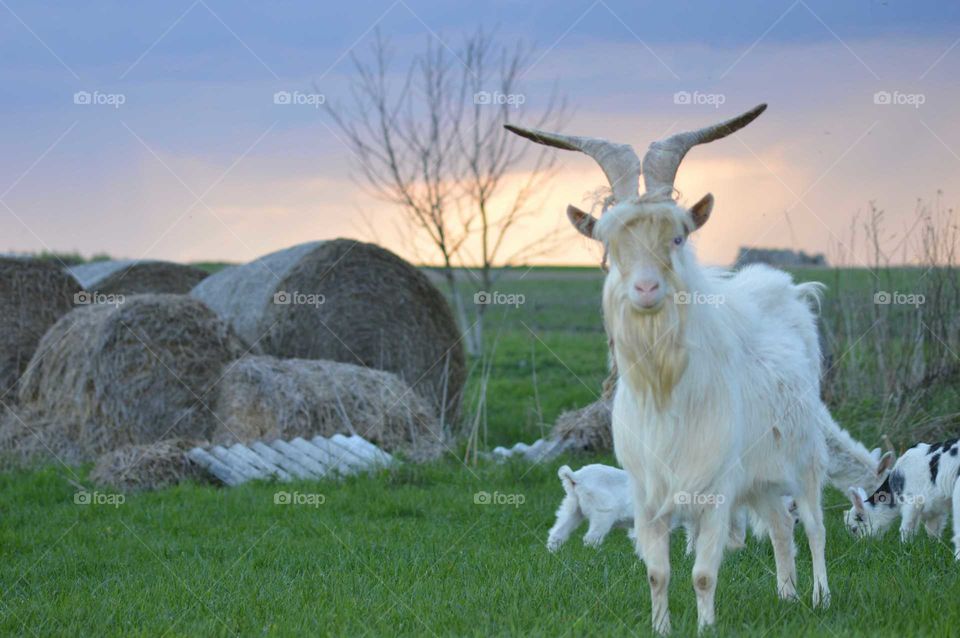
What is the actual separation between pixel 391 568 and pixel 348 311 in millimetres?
7571

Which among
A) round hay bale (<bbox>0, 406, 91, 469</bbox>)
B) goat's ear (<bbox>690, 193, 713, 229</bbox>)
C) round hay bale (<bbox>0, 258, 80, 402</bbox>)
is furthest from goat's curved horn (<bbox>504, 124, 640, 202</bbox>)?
round hay bale (<bbox>0, 258, 80, 402</bbox>)

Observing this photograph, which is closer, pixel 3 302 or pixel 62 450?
pixel 62 450

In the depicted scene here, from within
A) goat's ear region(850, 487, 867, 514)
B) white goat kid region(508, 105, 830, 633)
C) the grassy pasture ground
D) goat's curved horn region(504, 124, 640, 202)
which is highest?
goat's curved horn region(504, 124, 640, 202)

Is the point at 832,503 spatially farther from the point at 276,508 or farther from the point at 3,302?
the point at 3,302

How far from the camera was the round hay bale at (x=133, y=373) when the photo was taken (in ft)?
38.7

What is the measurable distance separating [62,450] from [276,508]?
4.01 metres

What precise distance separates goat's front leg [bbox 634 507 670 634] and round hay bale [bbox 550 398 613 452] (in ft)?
20.1

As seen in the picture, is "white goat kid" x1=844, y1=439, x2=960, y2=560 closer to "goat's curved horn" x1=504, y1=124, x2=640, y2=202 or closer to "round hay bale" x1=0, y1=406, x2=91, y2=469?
"goat's curved horn" x1=504, y1=124, x2=640, y2=202

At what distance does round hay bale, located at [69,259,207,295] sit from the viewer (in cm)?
1534

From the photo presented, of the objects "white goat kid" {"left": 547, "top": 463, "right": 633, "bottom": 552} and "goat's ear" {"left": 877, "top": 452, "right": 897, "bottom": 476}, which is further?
"goat's ear" {"left": 877, "top": 452, "right": 897, "bottom": 476}

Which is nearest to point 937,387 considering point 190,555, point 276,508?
point 276,508

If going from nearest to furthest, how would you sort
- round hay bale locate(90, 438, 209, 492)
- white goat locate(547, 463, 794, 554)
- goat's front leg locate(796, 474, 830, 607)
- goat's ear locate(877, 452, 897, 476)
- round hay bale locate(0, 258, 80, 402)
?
goat's front leg locate(796, 474, 830, 607)
white goat locate(547, 463, 794, 554)
goat's ear locate(877, 452, 897, 476)
round hay bale locate(90, 438, 209, 492)
round hay bale locate(0, 258, 80, 402)

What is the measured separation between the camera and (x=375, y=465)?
10.3 m

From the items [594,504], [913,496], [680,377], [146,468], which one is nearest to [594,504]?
[594,504]
